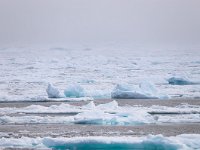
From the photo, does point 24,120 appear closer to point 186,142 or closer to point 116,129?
point 116,129

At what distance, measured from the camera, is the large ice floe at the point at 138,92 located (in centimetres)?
1565

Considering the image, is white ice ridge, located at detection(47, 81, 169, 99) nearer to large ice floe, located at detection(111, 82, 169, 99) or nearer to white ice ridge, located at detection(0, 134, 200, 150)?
large ice floe, located at detection(111, 82, 169, 99)

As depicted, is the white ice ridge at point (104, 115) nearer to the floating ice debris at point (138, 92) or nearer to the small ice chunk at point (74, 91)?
the floating ice debris at point (138, 92)

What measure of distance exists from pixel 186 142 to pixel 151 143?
57 cm

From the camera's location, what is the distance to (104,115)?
11.5 meters

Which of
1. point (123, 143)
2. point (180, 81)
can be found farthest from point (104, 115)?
point (180, 81)

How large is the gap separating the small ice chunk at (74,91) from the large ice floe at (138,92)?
1.00 meters

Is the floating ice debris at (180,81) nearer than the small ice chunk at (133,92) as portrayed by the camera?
No

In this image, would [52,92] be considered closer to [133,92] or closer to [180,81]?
[133,92]

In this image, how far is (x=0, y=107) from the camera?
14000 millimetres

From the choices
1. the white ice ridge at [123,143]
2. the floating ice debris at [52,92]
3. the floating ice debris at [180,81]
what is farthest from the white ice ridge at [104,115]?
the floating ice debris at [180,81]

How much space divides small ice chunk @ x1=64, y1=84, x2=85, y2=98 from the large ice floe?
100 centimetres

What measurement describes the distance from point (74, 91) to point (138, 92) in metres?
1.93

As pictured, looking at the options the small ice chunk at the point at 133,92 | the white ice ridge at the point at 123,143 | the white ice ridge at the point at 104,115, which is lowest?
the white ice ridge at the point at 123,143
